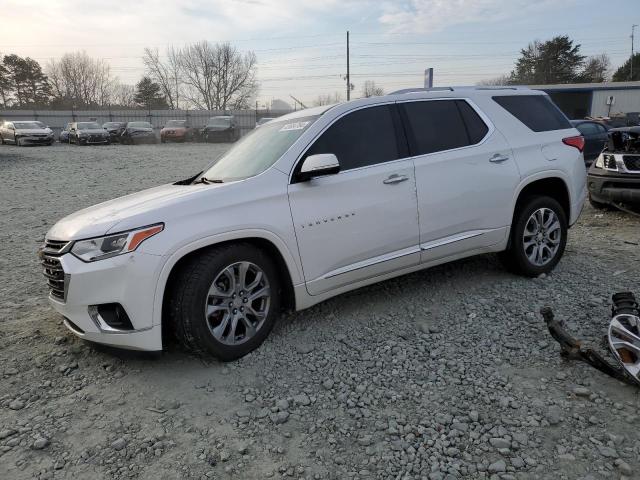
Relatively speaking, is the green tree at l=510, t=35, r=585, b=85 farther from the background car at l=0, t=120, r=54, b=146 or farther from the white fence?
the background car at l=0, t=120, r=54, b=146

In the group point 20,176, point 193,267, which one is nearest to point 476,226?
point 193,267

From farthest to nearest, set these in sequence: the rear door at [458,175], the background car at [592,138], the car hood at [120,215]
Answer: the background car at [592,138]
the rear door at [458,175]
the car hood at [120,215]

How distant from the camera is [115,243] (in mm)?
3057

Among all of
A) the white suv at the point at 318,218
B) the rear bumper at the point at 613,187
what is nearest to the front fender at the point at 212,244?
the white suv at the point at 318,218

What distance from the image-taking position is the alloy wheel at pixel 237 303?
129 inches

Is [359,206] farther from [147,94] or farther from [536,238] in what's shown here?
[147,94]

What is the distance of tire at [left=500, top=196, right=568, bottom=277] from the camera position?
15.0ft

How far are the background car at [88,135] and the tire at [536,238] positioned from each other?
2957 cm

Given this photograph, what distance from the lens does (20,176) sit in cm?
1419

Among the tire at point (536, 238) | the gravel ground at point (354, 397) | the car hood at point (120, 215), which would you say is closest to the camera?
the gravel ground at point (354, 397)

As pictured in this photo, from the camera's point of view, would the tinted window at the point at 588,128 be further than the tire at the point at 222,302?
Yes

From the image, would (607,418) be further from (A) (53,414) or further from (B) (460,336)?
(A) (53,414)

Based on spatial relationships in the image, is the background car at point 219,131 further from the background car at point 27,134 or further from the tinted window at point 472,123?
the tinted window at point 472,123

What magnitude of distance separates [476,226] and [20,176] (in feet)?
46.5
